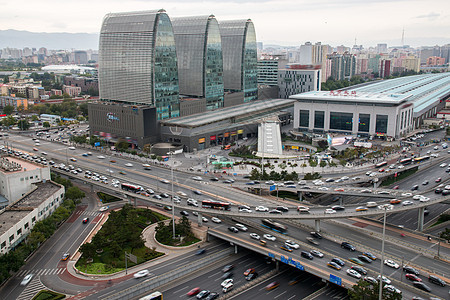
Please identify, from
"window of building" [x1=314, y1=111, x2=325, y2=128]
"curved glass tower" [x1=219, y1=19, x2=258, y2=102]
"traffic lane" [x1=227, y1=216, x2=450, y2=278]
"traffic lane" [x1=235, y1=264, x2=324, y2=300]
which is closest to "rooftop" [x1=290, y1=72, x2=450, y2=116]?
"window of building" [x1=314, y1=111, x2=325, y2=128]

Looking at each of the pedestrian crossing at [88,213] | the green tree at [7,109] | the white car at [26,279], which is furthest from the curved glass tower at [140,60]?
the green tree at [7,109]

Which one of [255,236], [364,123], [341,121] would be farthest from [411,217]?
[341,121]

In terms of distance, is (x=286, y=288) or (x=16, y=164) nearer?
(x=286, y=288)

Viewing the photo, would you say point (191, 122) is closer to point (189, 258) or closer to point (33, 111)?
point (189, 258)

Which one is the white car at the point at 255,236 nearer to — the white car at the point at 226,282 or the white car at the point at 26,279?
the white car at the point at 226,282

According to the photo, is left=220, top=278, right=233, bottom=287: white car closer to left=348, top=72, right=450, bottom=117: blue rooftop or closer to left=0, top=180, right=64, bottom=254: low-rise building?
left=0, top=180, right=64, bottom=254: low-rise building

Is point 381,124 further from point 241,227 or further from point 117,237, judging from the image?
point 117,237
